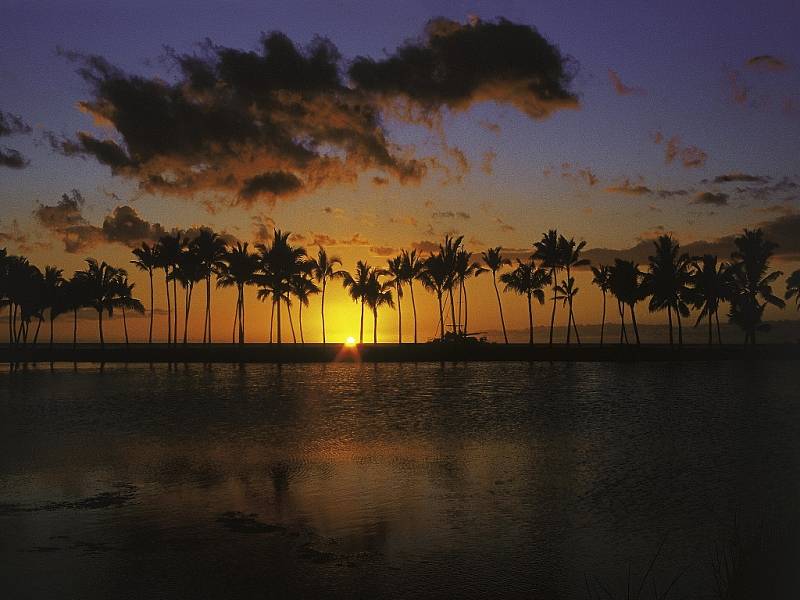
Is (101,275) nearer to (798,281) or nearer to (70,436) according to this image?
(70,436)

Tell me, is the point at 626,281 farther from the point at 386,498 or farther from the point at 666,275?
the point at 386,498

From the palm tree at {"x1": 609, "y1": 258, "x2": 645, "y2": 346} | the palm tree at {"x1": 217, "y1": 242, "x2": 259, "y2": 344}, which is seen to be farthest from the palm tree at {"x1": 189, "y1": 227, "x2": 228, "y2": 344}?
the palm tree at {"x1": 609, "y1": 258, "x2": 645, "y2": 346}

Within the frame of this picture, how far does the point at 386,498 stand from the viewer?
16281 millimetres

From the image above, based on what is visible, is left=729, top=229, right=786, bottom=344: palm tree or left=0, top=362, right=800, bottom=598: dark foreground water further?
left=729, top=229, right=786, bottom=344: palm tree

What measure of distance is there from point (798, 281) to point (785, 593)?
105m

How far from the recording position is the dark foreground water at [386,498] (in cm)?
1101

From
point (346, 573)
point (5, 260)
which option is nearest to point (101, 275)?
point (5, 260)

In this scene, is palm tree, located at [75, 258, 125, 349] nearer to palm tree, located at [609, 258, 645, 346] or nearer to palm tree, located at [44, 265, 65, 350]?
palm tree, located at [44, 265, 65, 350]

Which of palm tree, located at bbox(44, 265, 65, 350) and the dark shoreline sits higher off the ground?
palm tree, located at bbox(44, 265, 65, 350)

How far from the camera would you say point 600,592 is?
10.4 m

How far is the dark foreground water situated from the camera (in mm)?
11008

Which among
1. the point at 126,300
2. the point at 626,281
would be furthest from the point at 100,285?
the point at 626,281

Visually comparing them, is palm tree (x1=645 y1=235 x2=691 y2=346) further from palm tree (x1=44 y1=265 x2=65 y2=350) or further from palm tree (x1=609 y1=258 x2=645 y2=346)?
palm tree (x1=44 y1=265 x2=65 y2=350)

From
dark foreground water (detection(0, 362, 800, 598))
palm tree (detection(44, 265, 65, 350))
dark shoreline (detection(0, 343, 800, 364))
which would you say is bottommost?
dark foreground water (detection(0, 362, 800, 598))
